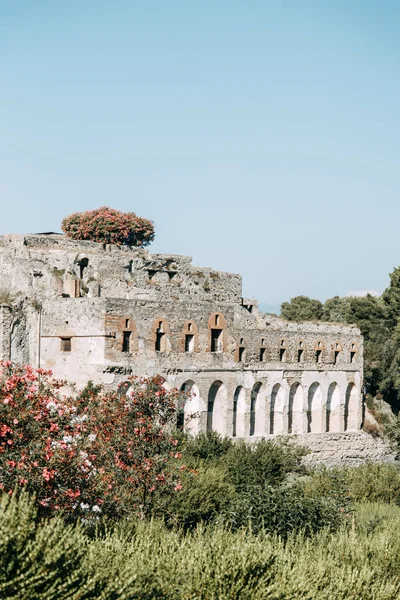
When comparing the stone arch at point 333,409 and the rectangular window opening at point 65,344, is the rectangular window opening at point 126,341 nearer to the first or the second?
the rectangular window opening at point 65,344

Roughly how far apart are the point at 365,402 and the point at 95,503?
134 ft

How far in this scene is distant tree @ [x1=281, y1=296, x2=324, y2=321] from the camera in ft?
261

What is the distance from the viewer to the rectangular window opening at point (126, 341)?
42.8 metres

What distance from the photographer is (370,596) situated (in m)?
18.7

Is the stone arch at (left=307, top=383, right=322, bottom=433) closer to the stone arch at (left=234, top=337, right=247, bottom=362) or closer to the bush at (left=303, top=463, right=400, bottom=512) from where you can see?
the stone arch at (left=234, top=337, right=247, bottom=362)

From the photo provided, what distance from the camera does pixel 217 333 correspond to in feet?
156

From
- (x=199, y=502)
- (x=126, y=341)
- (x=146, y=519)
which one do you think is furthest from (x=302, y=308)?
(x=146, y=519)

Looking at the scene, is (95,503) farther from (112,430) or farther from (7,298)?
(7,298)

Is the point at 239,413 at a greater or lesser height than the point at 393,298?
lesser

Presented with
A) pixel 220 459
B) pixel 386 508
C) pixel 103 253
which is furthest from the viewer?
pixel 103 253

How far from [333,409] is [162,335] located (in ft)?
49.3

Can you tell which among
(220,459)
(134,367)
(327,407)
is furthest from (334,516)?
(327,407)

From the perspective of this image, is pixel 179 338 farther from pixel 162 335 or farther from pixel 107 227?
pixel 107 227

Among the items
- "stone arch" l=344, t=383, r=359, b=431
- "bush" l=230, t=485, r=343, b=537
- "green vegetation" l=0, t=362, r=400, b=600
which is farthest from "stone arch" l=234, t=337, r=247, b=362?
"bush" l=230, t=485, r=343, b=537
